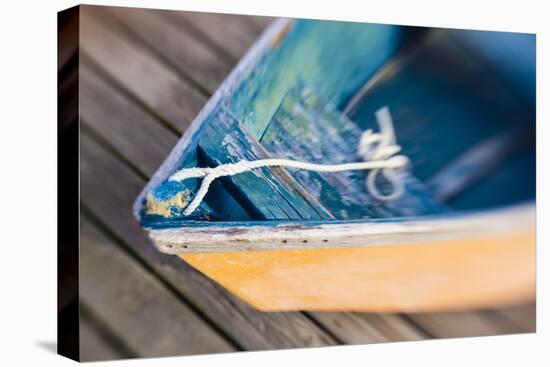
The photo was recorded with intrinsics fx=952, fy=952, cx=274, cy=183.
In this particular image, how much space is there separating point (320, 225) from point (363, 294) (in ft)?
0.85

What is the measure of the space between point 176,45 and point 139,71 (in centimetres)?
13

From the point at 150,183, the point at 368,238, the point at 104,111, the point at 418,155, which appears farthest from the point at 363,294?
the point at 104,111

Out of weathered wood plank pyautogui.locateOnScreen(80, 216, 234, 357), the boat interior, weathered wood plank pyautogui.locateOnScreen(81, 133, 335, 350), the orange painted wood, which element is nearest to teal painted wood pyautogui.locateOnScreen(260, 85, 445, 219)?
the boat interior

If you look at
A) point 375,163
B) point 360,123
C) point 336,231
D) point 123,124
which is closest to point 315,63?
point 360,123

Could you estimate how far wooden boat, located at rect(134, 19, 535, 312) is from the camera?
2670 millimetres

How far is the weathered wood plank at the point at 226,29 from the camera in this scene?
2672mm

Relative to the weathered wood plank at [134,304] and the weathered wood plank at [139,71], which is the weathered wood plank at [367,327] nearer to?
the weathered wood plank at [134,304]

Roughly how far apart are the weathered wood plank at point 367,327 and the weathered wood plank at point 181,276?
42 mm

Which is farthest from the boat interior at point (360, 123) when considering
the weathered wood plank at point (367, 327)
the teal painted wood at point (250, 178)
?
the weathered wood plank at point (367, 327)

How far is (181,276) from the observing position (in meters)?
2.63

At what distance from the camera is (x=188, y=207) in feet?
8.65

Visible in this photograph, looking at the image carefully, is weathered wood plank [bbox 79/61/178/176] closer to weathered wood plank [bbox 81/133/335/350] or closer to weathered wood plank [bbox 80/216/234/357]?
weathered wood plank [bbox 81/133/335/350]

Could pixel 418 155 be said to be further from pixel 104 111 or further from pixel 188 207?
pixel 104 111

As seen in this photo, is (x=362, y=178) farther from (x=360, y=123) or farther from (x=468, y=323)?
(x=468, y=323)
